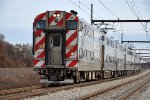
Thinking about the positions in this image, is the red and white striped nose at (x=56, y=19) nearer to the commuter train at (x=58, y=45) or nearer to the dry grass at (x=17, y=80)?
the commuter train at (x=58, y=45)

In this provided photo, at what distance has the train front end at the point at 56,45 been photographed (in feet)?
68.1

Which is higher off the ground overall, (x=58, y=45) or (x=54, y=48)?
(x=58, y=45)

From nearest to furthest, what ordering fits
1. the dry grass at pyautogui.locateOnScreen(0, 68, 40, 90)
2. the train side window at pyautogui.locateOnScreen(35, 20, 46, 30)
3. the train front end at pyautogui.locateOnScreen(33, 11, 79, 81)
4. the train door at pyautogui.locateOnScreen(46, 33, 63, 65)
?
the train front end at pyautogui.locateOnScreen(33, 11, 79, 81), the train door at pyautogui.locateOnScreen(46, 33, 63, 65), the train side window at pyautogui.locateOnScreen(35, 20, 46, 30), the dry grass at pyautogui.locateOnScreen(0, 68, 40, 90)

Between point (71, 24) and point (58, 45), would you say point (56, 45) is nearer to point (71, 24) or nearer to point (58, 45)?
point (58, 45)

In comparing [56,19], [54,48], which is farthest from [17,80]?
[56,19]

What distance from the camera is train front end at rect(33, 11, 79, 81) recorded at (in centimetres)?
2075

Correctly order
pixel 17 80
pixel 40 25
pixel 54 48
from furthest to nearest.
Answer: pixel 17 80, pixel 40 25, pixel 54 48

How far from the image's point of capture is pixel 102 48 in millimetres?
30422

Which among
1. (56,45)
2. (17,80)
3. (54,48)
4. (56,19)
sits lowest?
(17,80)

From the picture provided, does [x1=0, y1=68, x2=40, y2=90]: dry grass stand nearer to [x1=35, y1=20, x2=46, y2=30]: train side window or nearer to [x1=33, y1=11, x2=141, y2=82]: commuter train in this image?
[x1=33, y1=11, x2=141, y2=82]: commuter train

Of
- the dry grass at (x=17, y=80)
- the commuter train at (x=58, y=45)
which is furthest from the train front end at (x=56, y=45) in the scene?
the dry grass at (x=17, y=80)

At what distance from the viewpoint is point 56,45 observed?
21125 mm

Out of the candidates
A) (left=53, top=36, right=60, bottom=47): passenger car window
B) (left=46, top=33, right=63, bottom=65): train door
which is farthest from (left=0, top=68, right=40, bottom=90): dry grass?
(left=53, top=36, right=60, bottom=47): passenger car window

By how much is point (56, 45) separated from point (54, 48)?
7.4 inches
